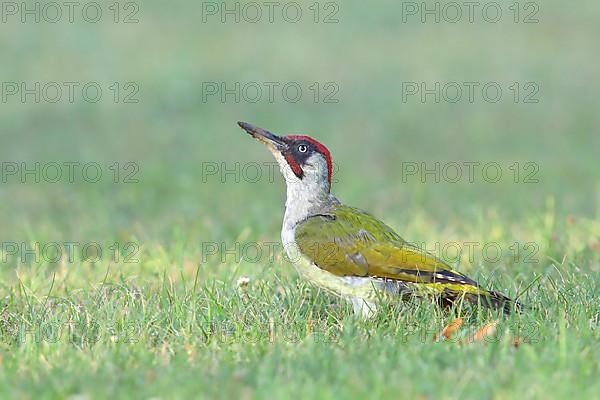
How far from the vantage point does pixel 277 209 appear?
28.3 feet

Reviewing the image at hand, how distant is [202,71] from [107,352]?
919 cm

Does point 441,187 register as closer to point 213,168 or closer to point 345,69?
point 213,168

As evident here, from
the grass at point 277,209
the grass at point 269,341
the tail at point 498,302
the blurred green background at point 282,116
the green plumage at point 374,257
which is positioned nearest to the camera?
the grass at point 269,341

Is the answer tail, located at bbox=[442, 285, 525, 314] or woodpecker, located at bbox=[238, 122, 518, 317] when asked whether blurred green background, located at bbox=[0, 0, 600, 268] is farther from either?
tail, located at bbox=[442, 285, 525, 314]

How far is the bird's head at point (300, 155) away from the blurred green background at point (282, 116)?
1.33 metres

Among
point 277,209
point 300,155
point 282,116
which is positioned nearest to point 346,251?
point 300,155

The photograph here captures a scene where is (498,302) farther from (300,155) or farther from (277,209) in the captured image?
(277,209)

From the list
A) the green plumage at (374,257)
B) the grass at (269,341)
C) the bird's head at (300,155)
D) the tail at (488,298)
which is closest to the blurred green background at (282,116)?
the bird's head at (300,155)

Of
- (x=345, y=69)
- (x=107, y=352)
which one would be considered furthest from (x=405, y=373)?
(x=345, y=69)

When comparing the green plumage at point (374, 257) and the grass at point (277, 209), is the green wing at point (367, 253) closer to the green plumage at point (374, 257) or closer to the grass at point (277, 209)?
the green plumage at point (374, 257)

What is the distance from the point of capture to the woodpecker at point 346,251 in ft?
16.1

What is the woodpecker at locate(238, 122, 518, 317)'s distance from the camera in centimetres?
492

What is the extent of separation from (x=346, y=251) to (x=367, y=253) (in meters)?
0.10

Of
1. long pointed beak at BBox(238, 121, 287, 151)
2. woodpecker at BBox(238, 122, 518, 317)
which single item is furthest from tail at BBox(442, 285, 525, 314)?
long pointed beak at BBox(238, 121, 287, 151)
